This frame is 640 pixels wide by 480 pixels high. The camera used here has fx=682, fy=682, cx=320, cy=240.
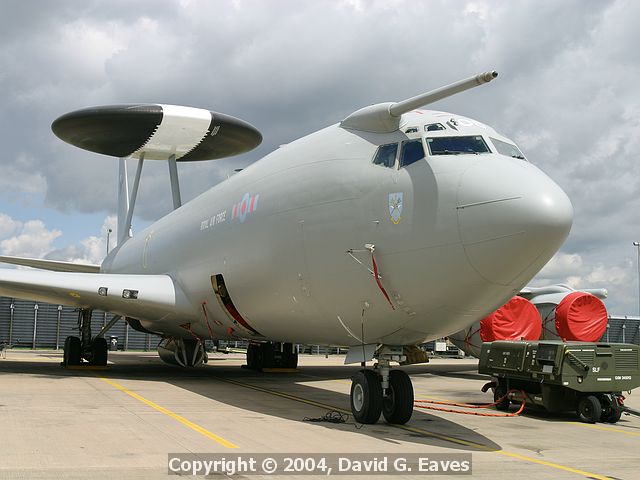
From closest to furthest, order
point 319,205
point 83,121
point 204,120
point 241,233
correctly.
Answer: point 319,205
point 241,233
point 83,121
point 204,120

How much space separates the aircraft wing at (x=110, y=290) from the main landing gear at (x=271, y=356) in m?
4.58

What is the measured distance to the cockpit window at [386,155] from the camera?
10746 millimetres

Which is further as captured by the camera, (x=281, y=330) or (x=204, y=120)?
(x=204, y=120)

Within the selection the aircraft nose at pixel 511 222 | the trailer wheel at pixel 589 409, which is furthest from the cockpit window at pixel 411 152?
the trailer wheel at pixel 589 409

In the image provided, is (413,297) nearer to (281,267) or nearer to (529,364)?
(281,267)

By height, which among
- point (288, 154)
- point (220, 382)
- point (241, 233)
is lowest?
point (220, 382)

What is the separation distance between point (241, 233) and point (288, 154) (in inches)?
80.4

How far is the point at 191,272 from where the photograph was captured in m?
17.8

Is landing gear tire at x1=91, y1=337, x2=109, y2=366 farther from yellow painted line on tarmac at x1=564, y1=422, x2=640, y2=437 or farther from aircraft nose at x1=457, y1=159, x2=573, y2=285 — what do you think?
aircraft nose at x1=457, y1=159, x2=573, y2=285

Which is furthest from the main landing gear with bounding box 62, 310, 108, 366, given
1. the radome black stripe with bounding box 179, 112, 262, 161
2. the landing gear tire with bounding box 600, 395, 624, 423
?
the landing gear tire with bounding box 600, 395, 624, 423

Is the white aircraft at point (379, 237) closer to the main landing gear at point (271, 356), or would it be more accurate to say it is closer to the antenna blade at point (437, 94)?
the antenna blade at point (437, 94)

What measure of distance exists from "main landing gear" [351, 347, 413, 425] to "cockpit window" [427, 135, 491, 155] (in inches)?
132

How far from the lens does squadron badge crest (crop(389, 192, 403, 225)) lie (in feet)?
33.4

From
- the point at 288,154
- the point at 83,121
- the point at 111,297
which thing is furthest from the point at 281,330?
the point at 83,121
